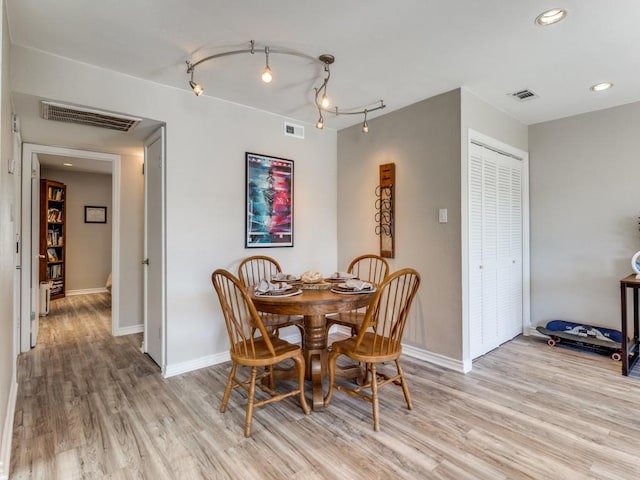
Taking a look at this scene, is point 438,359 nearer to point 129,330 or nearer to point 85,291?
point 129,330

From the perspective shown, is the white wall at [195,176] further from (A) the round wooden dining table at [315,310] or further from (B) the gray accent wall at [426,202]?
(B) the gray accent wall at [426,202]

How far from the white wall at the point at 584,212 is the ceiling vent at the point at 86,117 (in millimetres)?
4192

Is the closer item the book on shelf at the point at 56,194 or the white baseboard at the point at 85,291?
the book on shelf at the point at 56,194

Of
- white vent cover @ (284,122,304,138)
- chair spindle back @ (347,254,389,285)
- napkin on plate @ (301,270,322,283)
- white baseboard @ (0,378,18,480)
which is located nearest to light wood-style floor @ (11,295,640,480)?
white baseboard @ (0,378,18,480)

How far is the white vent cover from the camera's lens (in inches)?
144

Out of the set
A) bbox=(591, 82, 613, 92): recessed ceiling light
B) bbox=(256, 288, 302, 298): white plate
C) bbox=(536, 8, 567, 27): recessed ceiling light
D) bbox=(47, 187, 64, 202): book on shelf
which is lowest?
bbox=(256, 288, 302, 298): white plate

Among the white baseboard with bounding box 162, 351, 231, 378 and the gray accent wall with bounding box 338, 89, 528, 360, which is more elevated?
the gray accent wall with bounding box 338, 89, 528, 360

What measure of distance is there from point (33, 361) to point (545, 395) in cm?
441

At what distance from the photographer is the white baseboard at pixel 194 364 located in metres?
2.91

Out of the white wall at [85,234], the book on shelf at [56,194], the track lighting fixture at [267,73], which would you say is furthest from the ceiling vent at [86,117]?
the white wall at [85,234]

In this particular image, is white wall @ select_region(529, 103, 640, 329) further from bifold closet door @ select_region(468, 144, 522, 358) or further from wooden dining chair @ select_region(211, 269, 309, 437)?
wooden dining chair @ select_region(211, 269, 309, 437)

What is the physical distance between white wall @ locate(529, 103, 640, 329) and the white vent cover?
2.63 m

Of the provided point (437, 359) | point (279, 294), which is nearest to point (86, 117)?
point (279, 294)

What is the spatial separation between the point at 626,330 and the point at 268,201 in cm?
334
